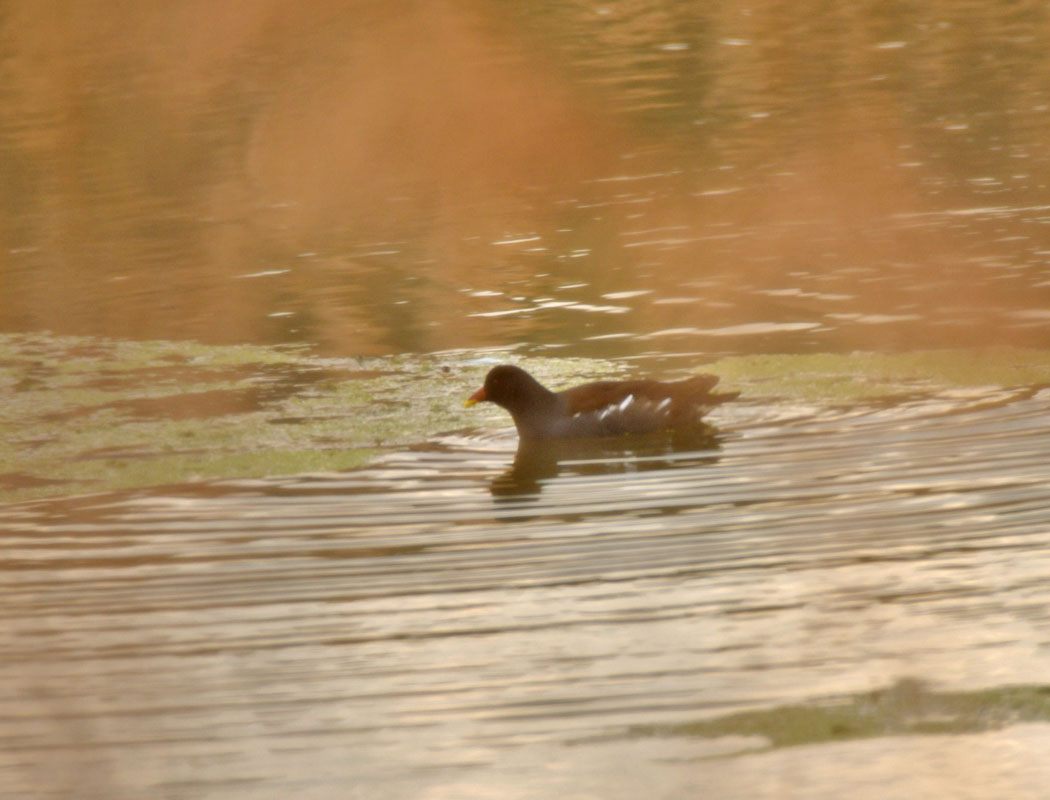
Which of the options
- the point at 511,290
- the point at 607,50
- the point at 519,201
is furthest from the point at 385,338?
the point at 607,50

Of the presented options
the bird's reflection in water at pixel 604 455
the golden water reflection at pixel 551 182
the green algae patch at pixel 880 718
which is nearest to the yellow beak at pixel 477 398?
the bird's reflection in water at pixel 604 455

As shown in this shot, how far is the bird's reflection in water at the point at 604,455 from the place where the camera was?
9.33 m

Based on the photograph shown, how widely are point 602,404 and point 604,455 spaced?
29 cm

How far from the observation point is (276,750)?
5.97 m

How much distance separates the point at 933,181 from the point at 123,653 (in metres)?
10.4

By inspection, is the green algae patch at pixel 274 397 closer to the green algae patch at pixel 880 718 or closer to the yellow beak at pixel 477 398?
the yellow beak at pixel 477 398

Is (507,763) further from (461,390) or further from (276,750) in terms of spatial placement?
(461,390)

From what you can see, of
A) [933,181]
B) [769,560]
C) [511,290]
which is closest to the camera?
[769,560]

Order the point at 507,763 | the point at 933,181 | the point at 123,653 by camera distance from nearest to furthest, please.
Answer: the point at 507,763, the point at 123,653, the point at 933,181

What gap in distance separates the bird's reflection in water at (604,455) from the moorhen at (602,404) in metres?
0.05

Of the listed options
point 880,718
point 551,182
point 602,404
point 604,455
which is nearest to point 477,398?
point 602,404

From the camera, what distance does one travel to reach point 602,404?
9.90 meters

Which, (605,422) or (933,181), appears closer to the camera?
(605,422)

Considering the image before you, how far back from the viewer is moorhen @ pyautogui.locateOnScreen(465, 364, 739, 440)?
983 centimetres
